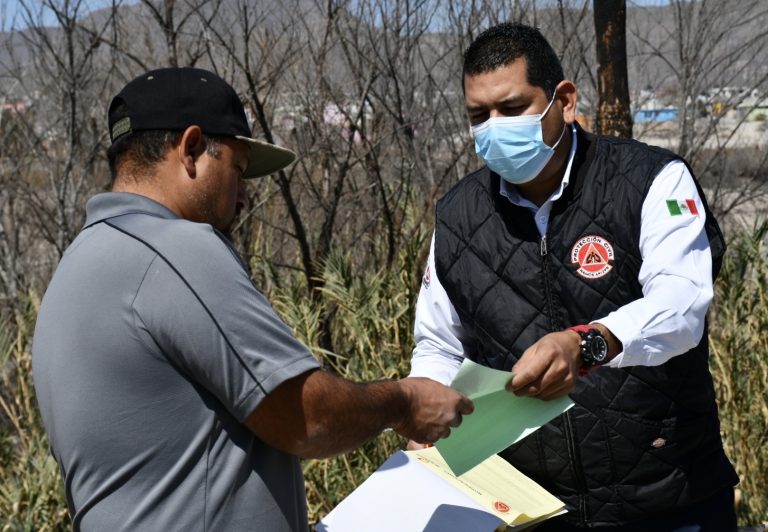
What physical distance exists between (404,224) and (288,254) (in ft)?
5.83

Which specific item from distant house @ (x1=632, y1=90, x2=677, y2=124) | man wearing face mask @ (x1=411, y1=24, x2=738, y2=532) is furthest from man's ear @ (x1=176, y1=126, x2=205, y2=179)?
distant house @ (x1=632, y1=90, x2=677, y2=124)

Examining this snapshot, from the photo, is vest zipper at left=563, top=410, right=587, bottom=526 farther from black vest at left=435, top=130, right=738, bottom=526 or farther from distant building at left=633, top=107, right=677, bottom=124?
distant building at left=633, top=107, right=677, bottom=124

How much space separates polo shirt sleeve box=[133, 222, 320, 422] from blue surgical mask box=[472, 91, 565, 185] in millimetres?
1041

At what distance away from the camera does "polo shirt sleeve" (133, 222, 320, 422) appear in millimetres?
1679

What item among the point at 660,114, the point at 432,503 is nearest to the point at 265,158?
the point at 432,503

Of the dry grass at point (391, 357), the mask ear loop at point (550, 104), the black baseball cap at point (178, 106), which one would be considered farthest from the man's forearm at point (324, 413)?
the dry grass at point (391, 357)

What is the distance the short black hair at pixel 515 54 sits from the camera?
2.57 metres

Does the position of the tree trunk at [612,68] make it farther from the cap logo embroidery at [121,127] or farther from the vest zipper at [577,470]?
the cap logo embroidery at [121,127]

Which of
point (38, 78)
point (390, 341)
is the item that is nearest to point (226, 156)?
point (390, 341)

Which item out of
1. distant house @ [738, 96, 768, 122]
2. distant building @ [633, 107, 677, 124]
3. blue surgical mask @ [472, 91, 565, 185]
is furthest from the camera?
distant building @ [633, 107, 677, 124]

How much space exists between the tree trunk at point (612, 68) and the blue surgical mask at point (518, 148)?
237cm

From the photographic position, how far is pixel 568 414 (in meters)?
2.42

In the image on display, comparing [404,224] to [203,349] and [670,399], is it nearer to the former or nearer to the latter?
[670,399]

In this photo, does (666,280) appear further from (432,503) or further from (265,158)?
(265,158)
